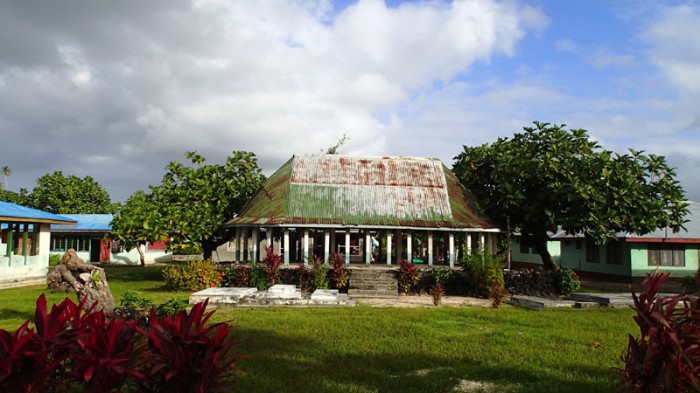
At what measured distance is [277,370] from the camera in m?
7.36

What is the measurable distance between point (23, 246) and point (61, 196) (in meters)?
29.1

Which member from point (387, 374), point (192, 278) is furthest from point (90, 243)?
point (387, 374)

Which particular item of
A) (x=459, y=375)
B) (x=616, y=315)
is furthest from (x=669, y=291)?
(x=459, y=375)

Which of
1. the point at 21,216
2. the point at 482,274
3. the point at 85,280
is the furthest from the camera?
the point at 21,216

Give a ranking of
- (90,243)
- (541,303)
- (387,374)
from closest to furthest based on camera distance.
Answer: (387,374) < (541,303) < (90,243)

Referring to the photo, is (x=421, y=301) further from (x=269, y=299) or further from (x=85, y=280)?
(x=85, y=280)

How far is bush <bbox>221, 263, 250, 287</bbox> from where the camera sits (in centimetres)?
1852

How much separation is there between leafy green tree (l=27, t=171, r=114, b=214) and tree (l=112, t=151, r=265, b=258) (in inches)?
1141

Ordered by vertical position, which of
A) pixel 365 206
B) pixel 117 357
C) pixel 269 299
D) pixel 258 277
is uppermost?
pixel 365 206

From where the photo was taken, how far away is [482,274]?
17.7 m

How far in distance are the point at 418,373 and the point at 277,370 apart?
2.13m

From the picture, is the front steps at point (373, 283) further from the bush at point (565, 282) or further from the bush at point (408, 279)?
the bush at point (565, 282)

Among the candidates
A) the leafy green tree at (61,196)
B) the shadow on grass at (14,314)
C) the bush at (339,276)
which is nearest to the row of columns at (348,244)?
the bush at (339,276)

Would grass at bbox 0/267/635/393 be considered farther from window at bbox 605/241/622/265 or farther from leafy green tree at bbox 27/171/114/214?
leafy green tree at bbox 27/171/114/214
